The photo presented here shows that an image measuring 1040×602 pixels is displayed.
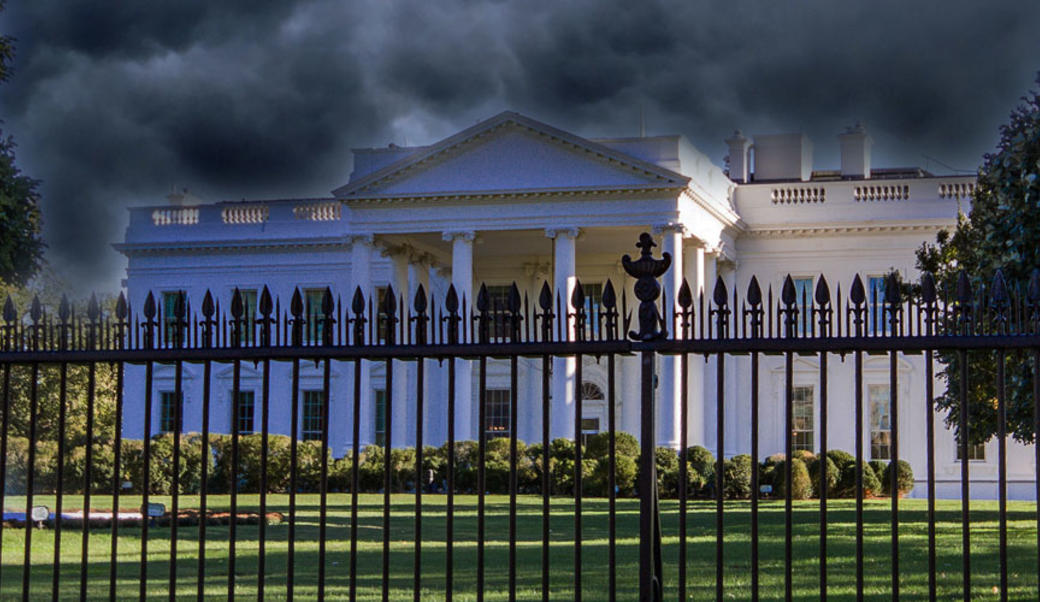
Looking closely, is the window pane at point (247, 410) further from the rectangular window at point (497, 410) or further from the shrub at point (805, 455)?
the shrub at point (805, 455)

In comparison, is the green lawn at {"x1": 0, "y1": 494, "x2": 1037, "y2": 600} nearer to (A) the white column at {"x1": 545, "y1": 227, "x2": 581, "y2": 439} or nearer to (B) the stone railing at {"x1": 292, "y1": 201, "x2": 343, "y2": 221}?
(A) the white column at {"x1": 545, "y1": 227, "x2": 581, "y2": 439}

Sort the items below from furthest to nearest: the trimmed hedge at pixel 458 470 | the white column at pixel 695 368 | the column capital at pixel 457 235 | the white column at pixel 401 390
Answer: the white column at pixel 401 390, the column capital at pixel 457 235, the white column at pixel 695 368, the trimmed hedge at pixel 458 470

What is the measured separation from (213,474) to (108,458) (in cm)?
586

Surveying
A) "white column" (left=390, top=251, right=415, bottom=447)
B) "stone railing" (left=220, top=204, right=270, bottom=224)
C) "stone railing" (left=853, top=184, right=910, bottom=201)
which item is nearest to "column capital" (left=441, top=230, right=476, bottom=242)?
"white column" (left=390, top=251, right=415, bottom=447)

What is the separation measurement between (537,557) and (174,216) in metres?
36.6

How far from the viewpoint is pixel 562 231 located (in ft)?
132

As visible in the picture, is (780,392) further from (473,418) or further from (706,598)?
(706,598)

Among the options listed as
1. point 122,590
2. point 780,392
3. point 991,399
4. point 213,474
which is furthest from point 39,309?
point 780,392

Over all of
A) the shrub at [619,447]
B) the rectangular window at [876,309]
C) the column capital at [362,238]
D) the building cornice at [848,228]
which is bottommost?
the shrub at [619,447]

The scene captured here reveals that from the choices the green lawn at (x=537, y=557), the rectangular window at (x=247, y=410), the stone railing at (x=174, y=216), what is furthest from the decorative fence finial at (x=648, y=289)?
the stone railing at (x=174, y=216)

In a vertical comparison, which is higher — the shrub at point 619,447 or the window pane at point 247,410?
the window pane at point 247,410

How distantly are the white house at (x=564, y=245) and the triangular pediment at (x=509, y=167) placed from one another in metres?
0.05

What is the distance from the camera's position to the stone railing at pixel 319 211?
1906 inches

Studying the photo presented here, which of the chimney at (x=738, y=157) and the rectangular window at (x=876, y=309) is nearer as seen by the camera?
the rectangular window at (x=876, y=309)
